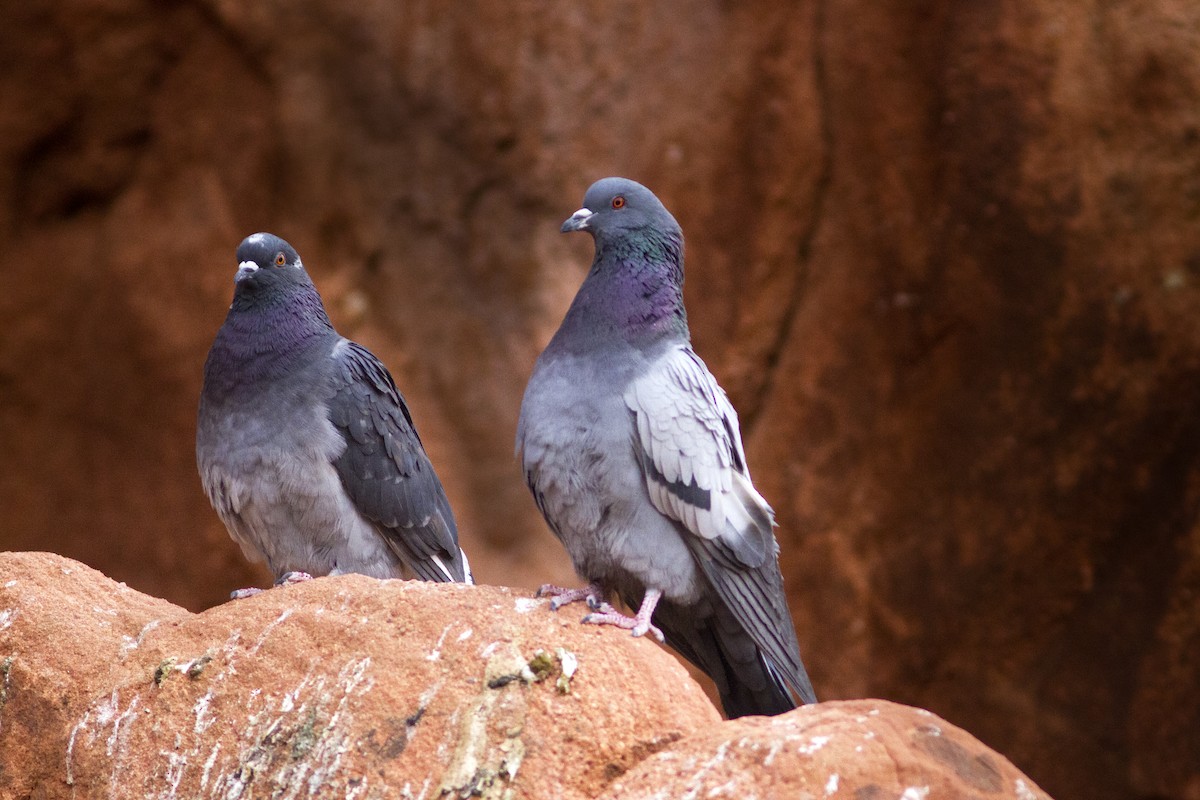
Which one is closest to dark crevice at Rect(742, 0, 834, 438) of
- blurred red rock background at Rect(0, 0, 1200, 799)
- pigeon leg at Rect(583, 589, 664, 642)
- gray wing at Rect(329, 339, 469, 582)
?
blurred red rock background at Rect(0, 0, 1200, 799)

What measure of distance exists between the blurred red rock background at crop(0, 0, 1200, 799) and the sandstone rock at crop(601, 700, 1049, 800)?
5.55 m

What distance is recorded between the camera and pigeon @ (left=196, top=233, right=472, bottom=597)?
632cm

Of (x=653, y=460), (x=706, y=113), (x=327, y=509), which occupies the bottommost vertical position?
(x=327, y=509)

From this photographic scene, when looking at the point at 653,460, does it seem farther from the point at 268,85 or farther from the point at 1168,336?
the point at 268,85

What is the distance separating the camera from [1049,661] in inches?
370

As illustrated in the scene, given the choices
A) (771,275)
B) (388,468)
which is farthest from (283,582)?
(771,275)

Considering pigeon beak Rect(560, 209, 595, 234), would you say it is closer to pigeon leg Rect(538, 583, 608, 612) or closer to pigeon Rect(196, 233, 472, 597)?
pigeon Rect(196, 233, 472, 597)

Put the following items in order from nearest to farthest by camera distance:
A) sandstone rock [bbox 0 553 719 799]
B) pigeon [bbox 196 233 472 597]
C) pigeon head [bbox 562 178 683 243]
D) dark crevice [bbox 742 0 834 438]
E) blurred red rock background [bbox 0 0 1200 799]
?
sandstone rock [bbox 0 553 719 799], pigeon head [bbox 562 178 683 243], pigeon [bbox 196 233 472 597], blurred red rock background [bbox 0 0 1200 799], dark crevice [bbox 742 0 834 438]

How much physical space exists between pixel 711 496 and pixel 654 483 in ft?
0.75

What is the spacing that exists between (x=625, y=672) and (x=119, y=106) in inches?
285

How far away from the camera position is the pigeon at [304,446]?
632cm

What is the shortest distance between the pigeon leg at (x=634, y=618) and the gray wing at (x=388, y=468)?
1528 mm

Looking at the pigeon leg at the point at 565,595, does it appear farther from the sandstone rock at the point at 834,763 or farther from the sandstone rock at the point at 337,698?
the sandstone rock at the point at 834,763

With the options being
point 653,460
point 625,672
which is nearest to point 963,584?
point 653,460
